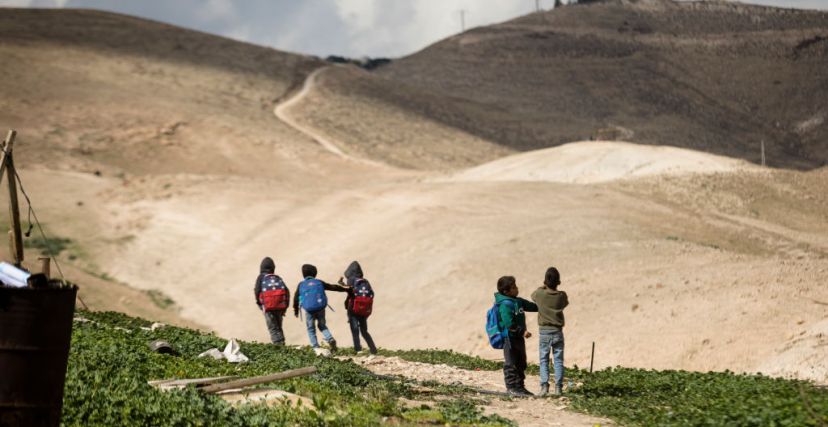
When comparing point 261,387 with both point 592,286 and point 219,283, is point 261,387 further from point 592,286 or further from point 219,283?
point 219,283

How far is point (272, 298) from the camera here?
2067cm

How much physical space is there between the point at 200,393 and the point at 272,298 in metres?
8.77

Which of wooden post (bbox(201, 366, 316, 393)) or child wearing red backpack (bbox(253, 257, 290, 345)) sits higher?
child wearing red backpack (bbox(253, 257, 290, 345))

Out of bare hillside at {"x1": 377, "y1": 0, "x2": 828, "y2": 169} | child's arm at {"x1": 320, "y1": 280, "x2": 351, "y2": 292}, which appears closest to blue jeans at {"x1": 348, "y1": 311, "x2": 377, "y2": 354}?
child's arm at {"x1": 320, "y1": 280, "x2": 351, "y2": 292}

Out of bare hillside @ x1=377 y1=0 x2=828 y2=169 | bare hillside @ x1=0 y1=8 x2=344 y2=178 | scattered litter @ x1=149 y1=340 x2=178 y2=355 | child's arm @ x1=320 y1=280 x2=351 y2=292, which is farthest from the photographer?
bare hillside @ x1=377 y1=0 x2=828 y2=169

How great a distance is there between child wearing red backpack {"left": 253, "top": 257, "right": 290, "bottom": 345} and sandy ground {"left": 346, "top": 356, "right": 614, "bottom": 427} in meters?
2.03

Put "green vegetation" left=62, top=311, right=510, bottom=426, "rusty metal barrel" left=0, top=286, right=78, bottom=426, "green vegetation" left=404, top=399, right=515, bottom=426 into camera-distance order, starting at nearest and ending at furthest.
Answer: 1. "rusty metal barrel" left=0, top=286, right=78, bottom=426
2. "green vegetation" left=62, top=311, right=510, bottom=426
3. "green vegetation" left=404, top=399, right=515, bottom=426

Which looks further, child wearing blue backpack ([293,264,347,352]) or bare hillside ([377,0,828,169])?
bare hillside ([377,0,828,169])

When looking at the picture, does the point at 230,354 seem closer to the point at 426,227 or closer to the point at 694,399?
the point at 694,399

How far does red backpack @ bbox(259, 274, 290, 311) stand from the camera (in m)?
20.7

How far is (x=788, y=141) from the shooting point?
10788 cm

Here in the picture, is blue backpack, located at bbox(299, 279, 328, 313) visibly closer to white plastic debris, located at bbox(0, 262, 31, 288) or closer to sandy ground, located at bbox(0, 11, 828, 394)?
sandy ground, located at bbox(0, 11, 828, 394)

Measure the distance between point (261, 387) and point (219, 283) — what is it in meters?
26.8

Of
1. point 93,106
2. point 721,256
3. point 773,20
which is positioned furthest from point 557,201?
point 773,20
